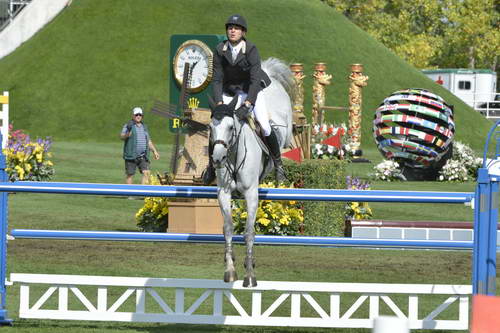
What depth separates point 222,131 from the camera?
28.4 ft

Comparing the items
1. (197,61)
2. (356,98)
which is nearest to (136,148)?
(197,61)

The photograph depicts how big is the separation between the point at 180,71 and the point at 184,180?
13.5ft

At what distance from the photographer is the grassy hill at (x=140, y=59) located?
52.2 m

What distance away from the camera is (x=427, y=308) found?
1186 cm

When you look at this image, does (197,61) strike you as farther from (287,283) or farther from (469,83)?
(469,83)

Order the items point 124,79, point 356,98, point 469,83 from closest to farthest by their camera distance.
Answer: point 356,98
point 124,79
point 469,83

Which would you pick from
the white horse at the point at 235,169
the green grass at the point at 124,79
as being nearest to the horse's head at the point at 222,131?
the white horse at the point at 235,169

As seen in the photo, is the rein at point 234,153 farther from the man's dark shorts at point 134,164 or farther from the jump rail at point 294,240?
the man's dark shorts at point 134,164

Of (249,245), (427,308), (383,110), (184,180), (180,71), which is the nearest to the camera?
(249,245)

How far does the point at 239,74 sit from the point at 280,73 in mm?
1357

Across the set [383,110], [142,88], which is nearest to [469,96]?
[142,88]

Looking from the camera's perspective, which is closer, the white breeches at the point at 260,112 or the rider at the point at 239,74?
the rider at the point at 239,74

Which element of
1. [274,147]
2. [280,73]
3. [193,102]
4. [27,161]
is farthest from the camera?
[27,161]

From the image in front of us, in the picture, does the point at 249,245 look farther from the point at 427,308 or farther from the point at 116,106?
the point at 116,106
